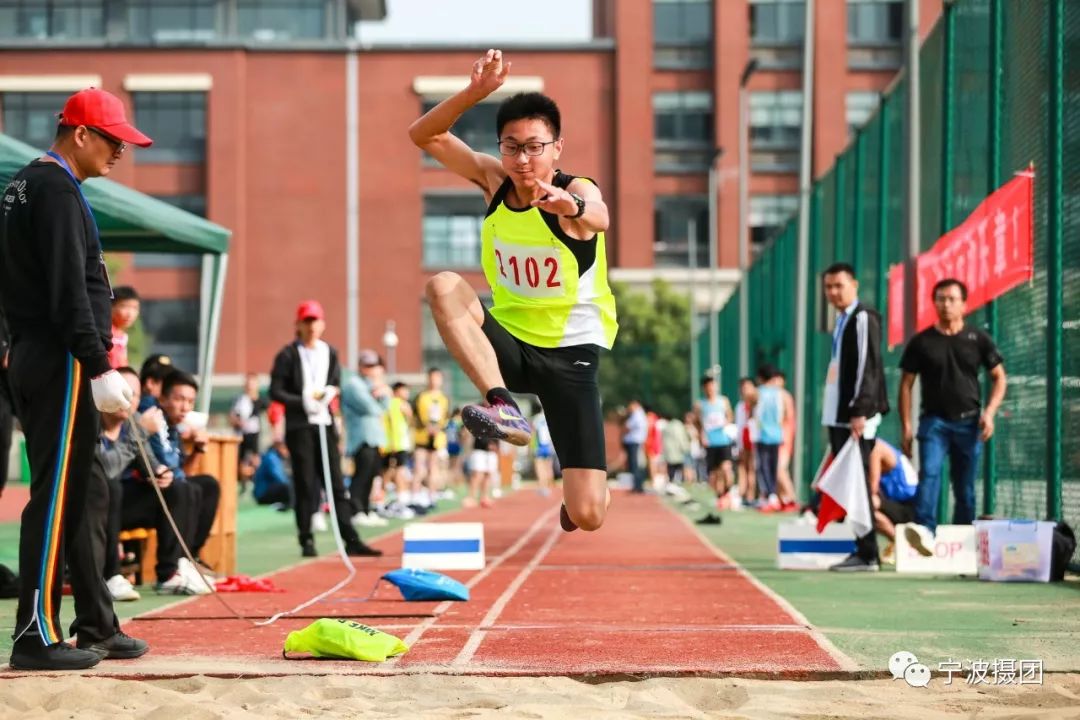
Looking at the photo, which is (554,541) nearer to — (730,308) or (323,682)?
(323,682)

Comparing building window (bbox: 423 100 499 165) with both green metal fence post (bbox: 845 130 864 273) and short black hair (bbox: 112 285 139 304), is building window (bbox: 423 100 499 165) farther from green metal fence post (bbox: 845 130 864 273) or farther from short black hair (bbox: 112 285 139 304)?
short black hair (bbox: 112 285 139 304)

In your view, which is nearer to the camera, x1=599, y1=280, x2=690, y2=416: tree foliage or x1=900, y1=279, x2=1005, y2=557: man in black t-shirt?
x1=900, y1=279, x2=1005, y2=557: man in black t-shirt

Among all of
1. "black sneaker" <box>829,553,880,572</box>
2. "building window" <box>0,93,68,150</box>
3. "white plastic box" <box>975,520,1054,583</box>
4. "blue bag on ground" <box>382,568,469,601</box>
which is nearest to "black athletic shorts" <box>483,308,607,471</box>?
"blue bag on ground" <box>382,568,469,601</box>

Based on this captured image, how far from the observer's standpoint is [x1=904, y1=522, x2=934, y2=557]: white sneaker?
11.9 meters

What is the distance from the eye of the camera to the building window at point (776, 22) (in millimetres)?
62688

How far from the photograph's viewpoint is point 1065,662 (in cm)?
700

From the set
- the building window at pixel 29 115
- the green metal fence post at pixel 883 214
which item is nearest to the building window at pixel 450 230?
the building window at pixel 29 115


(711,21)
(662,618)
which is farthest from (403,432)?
(711,21)

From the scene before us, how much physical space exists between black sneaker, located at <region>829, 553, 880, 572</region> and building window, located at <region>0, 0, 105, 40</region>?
5600 cm

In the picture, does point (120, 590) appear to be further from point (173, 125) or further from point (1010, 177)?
point (173, 125)

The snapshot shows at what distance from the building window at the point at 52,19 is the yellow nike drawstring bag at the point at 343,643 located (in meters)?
59.7

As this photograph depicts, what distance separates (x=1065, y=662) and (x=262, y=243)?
55939 mm

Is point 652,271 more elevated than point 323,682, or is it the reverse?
point 652,271

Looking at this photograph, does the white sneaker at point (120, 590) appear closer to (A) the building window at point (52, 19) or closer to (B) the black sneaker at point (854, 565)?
(B) the black sneaker at point (854, 565)
